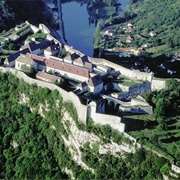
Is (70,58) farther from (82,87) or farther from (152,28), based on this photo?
(152,28)

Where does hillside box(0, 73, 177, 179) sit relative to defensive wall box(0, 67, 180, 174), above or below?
below

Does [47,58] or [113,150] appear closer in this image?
[113,150]

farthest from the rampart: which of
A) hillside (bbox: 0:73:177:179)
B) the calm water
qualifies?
the calm water

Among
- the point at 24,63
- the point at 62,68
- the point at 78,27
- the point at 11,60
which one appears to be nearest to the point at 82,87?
the point at 62,68

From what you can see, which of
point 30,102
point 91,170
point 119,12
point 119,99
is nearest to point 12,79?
point 30,102

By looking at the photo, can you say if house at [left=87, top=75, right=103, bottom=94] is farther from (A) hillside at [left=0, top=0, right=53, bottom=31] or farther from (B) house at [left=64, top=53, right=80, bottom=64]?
(A) hillside at [left=0, top=0, right=53, bottom=31]

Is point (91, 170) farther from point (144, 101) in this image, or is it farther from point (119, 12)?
point (119, 12)
